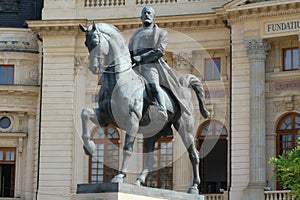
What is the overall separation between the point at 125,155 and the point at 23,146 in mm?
21479

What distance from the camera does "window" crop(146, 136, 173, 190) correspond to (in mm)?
34938

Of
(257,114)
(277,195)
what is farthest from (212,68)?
(277,195)

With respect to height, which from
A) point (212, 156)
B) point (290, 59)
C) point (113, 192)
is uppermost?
point (290, 59)

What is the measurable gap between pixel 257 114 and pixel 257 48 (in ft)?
8.09

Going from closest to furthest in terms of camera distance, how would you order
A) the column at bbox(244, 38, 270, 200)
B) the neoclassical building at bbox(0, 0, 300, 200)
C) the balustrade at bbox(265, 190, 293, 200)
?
1. the balustrade at bbox(265, 190, 293, 200)
2. the column at bbox(244, 38, 270, 200)
3. the neoclassical building at bbox(0, 0, 300, 200)

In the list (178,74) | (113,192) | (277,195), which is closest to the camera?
(113,192)

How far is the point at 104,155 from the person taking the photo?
3575 centimetres

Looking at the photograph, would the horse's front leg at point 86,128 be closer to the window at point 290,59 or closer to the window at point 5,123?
the window at point 290,59

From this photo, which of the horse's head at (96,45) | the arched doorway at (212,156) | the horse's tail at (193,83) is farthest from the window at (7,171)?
the horse's head at (96,45)

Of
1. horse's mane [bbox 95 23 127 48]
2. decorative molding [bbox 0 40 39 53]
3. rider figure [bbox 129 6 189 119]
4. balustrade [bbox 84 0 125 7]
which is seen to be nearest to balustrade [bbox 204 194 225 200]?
balustrade [bbox 84 0 125 7]

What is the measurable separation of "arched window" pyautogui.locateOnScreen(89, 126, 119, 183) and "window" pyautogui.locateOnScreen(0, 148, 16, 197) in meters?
3.49

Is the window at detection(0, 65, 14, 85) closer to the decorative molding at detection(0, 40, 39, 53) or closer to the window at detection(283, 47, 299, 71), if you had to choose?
the decorative molding at detection(0, 40, 39, 53)

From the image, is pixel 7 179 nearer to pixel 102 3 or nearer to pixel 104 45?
pixel 102 3

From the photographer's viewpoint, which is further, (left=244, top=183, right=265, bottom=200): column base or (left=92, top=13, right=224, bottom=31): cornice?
(left=92, top=13, right=224, bottom=31): cornice
